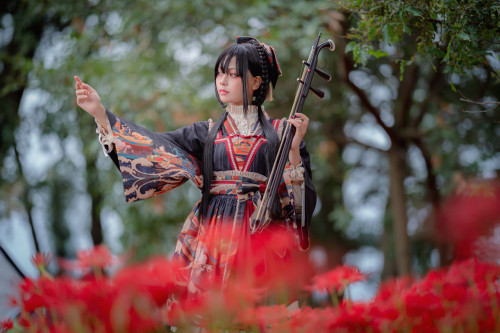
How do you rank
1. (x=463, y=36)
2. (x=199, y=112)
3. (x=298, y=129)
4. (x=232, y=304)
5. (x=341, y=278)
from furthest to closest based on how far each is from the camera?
(x=199, y=112) < (x=298, y=129) < (x=463, y=36) < (x=341, y=278) < (x=232, y=304)

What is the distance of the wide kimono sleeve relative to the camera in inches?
106

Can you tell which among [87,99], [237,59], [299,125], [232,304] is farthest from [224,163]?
[232,304]

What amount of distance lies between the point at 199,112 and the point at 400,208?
248 cm

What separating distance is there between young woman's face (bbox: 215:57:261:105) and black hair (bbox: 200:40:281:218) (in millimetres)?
20

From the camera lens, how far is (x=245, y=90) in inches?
114

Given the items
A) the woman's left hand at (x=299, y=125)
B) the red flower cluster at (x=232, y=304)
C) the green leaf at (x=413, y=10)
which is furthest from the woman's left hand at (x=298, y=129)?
the red flower cluster at (x=232, y=304)

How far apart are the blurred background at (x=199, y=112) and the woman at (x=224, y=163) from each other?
149cm

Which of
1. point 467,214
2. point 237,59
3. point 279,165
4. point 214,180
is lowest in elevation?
point 467,214

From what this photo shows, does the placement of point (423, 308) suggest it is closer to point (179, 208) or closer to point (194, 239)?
point (194, 239)

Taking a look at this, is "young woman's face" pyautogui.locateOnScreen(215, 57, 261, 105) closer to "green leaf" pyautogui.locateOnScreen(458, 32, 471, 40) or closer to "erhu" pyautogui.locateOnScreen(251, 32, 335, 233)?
"erhu" pyautogui.locateOnScreen(251, 32, 335, 233)

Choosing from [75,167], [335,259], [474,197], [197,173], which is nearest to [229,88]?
[197,173]

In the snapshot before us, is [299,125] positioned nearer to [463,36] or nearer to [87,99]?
[463,36]

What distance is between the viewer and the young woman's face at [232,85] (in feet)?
9.54

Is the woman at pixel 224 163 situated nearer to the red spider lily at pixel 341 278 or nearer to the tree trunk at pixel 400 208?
the red spider lily at pixel 341 278
